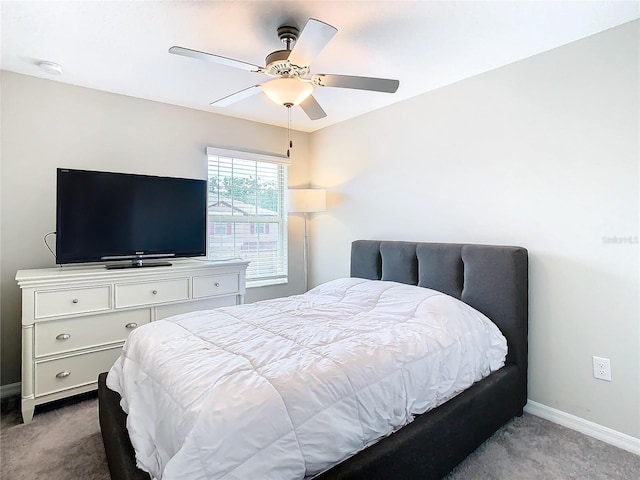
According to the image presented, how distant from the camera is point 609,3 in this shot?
5.88 ft

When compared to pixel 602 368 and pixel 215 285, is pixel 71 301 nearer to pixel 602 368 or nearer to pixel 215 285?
pixel 215 285

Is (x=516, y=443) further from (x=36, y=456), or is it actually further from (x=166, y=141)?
(x=166, y=141)

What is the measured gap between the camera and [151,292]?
2.75m

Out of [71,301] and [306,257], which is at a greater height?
[306,257]

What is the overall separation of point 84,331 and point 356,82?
8.10 feet

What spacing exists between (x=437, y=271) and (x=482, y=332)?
63 cm

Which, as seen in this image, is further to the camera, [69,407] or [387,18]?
[69,407]

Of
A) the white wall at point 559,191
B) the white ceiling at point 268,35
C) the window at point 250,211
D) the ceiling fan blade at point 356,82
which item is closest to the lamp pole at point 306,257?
the window at point 250,211

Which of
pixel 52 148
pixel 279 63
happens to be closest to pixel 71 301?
pixel 52 148

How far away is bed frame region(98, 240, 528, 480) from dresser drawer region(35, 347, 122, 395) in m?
0.53

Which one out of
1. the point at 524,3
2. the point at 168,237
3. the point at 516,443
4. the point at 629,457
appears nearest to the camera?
the point at 524,3

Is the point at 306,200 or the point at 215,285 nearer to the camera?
the point at 215,285

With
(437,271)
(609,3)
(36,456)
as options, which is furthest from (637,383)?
(36,456)

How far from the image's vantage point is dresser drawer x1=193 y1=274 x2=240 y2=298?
3004 millimetres
